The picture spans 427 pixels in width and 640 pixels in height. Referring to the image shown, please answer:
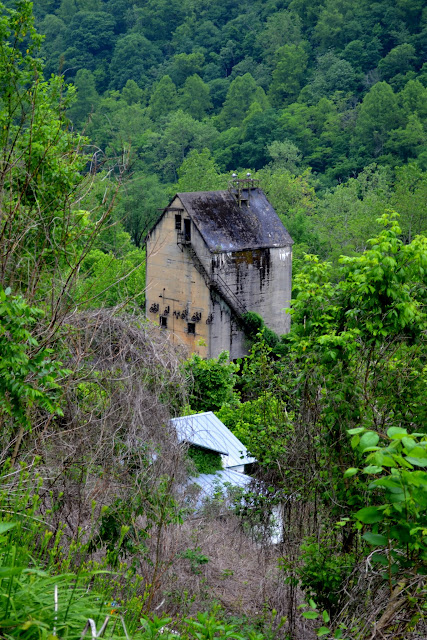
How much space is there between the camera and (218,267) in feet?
110

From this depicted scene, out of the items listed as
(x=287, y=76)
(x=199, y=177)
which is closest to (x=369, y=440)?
(x=199, y=177)

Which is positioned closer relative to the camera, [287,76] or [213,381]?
[213,381]

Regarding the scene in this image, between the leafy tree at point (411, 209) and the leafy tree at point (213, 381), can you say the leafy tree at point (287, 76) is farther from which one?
the leafy tree at point (213, 381)

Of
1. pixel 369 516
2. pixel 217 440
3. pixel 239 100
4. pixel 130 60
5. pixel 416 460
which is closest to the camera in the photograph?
pixel 416 460

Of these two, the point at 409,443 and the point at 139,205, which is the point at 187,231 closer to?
the point at 139,205

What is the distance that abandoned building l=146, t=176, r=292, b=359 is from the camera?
3356 cm

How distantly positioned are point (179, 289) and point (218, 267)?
2446 millimetres

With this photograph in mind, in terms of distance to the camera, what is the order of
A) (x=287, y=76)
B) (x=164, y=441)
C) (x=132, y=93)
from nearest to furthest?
1. (x=164, y=441)
2. (x=287, y=76)
3. (x=132, y=93)

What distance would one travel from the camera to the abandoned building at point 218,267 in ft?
110

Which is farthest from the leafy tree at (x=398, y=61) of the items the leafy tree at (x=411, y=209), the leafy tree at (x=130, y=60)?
the leafy tree at (x=411, y=209)

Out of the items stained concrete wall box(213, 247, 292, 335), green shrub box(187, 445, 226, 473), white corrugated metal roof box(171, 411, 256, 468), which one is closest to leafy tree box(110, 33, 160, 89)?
stained concrete wall box(213, 247, 292, 335)

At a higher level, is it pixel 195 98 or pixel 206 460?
pixel 195 98

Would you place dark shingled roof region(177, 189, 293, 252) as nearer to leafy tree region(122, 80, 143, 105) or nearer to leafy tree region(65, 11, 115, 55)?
leafy tree region(122, 80, 143, 105)

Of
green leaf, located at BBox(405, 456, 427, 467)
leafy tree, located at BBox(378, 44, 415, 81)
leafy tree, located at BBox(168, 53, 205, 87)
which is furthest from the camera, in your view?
Result: leafy tree, located at BBox(168, 53, 205, 87)
